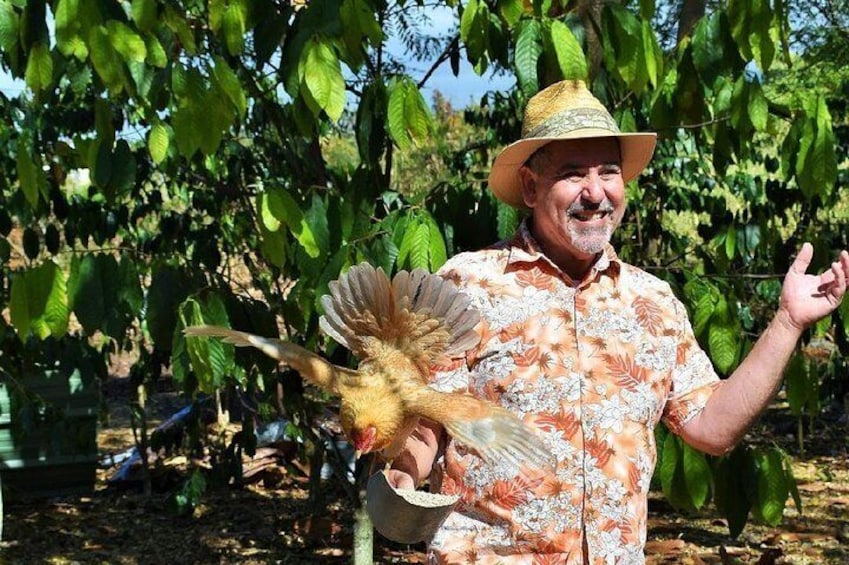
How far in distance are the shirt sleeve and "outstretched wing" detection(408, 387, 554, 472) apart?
53cm

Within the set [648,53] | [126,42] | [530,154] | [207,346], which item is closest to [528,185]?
[530,154]

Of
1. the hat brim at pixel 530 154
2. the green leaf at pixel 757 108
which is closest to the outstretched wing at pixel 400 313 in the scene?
the hat brim at pixel 530 154

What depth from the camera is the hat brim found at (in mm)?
1902

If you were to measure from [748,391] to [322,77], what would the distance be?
103 centimetres

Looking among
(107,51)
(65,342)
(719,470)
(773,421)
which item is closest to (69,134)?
(65,342)

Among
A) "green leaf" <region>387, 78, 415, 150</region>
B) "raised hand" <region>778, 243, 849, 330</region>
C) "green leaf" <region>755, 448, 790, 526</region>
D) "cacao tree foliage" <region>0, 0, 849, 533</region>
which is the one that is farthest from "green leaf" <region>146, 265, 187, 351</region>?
"green leaf" <region>755, 448, 790, 526</region>

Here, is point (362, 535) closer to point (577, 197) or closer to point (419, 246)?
point (419, 246)

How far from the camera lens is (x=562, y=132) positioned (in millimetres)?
1890

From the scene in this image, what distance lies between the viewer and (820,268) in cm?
328

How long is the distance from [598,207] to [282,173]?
Answer: 2455 mm

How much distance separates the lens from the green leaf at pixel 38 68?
226cm

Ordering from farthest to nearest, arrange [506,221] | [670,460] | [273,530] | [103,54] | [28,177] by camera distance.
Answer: [273,530]
[670,460]
[506,221]
[28,177]
[103,54]

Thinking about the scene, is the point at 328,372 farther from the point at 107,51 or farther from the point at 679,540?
the point at 679,540

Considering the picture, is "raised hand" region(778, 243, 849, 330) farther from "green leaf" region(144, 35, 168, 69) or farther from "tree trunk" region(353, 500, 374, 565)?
"tree trunk" region(353, 500, 374, 565)
